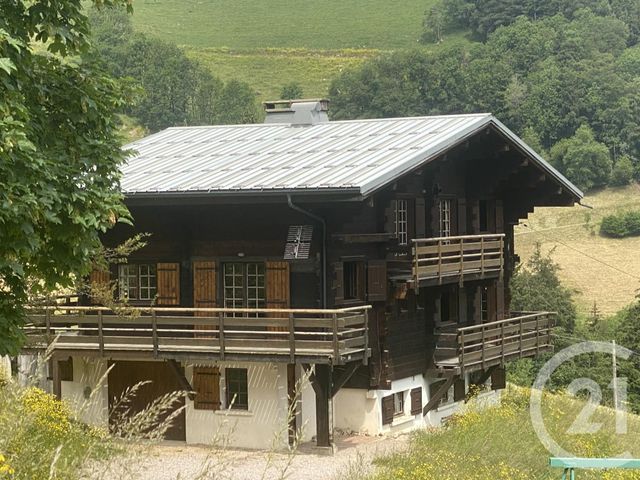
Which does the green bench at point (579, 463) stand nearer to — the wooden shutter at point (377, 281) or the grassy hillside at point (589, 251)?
the wooden shutter at point (377, 281)

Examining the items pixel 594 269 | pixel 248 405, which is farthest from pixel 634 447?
pixel 594 269

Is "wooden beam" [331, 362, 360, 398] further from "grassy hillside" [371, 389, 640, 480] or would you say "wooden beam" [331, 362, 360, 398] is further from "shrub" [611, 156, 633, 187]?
"shrub" [611, 156, 633, 187]

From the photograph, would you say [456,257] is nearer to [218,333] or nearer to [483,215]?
[483,215]

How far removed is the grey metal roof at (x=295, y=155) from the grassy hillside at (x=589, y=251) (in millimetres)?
52147

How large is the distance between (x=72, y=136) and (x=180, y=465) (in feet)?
28.6

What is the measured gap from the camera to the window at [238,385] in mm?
26031

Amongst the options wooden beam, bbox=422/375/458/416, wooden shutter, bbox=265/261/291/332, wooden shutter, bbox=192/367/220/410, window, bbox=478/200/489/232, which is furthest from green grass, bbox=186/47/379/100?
wooden shutter, bbox=265/261/291/332

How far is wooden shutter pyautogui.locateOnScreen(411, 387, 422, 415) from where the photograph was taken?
28609mm

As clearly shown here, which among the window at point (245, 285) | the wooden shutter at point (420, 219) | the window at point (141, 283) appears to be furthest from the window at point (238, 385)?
the wooden shutter at point (420, 219)

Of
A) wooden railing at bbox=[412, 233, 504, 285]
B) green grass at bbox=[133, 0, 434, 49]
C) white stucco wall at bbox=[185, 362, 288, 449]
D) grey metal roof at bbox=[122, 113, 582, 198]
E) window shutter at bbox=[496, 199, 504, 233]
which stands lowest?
white stucco wall at bbox=[185, 362, 288, 449]

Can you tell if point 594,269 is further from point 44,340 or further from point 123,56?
point 44,340

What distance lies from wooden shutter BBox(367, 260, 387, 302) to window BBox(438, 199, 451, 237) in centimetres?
370

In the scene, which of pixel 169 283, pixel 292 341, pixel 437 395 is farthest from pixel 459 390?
pixel 292 341

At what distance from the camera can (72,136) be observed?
16.6 meters
